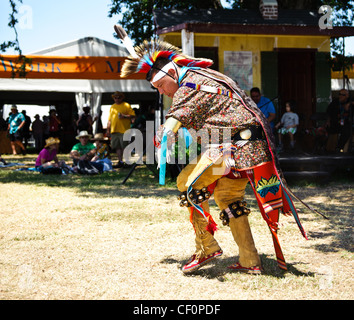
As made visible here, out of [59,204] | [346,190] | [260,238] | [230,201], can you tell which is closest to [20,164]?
[59,204]

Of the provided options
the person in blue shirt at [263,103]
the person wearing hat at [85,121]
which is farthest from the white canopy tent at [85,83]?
the person in blue shirt at [263,103]

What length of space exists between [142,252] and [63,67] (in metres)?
8.85

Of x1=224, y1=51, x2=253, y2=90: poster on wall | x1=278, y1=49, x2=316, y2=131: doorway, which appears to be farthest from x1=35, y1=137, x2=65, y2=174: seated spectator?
x1=278, y1=49, x2=316, y2=131: doorway

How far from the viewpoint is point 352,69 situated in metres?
13.2

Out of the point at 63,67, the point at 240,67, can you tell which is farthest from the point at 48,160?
the point at 240,67

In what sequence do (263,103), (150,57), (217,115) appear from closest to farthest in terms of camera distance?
(217,115)
(150,57)
(263,103)

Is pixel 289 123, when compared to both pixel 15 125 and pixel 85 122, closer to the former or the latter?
pixel 85 122

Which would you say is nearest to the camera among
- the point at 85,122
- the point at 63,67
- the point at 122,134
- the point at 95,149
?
the point at 95,149

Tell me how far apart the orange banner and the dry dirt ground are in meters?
5.15

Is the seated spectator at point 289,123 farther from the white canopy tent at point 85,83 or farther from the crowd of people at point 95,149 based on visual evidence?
the white canopy tent at point 85,83

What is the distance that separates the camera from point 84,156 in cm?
1133

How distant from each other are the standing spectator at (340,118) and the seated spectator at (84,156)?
554 centimetres

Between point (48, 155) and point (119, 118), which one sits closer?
point (48, 155)

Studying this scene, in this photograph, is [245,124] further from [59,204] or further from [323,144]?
[323,144]
